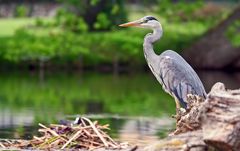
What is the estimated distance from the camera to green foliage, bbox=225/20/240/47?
133 ft

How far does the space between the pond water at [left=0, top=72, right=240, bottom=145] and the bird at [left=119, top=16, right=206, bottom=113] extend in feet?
4.14

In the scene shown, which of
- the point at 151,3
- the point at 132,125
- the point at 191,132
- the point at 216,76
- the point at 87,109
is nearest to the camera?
the point at 191,132

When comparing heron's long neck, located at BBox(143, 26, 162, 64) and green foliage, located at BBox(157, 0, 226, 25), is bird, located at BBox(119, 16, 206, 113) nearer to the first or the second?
heron's long neck, located at BBox(143, 26, 162, 64)

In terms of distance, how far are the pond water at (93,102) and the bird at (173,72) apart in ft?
4.14

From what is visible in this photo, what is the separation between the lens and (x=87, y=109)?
24.8m

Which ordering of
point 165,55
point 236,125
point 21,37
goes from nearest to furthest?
point 236,125 < point 165,55 < point 21,37

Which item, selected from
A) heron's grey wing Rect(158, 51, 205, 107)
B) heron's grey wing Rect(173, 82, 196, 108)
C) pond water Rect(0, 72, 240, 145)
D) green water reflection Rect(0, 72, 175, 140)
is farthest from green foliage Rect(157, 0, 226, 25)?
heron's grey wing Rect(173, 82, 196, 108)

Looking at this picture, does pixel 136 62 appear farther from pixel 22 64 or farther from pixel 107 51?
pixel 22 64

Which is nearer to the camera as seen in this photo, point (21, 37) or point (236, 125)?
point (236, 125)

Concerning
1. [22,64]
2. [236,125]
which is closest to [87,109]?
[236,125]

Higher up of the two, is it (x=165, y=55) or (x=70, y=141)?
(x=165, y=55)

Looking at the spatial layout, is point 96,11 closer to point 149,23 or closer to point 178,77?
point 149,23

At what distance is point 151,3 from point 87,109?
22540 mm

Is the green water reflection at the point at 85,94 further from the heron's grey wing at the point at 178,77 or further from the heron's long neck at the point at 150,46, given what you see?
the heron's grey wing at the point at 178,77
